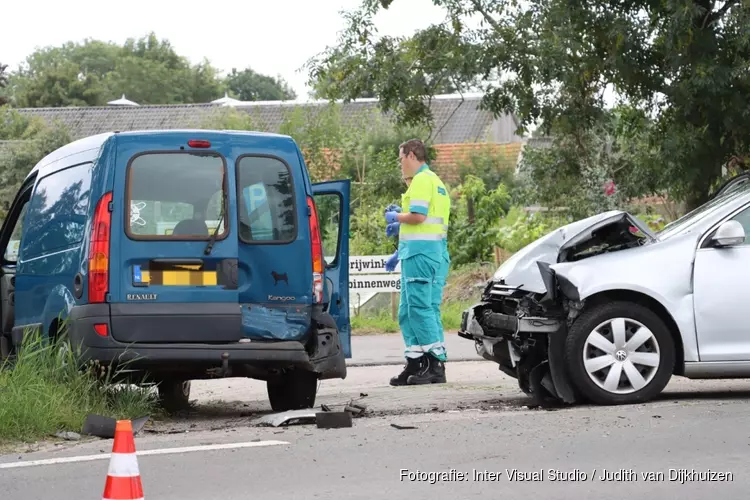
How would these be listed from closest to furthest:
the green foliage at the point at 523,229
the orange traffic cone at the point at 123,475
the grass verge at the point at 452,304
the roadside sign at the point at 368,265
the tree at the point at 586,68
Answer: the orange traffic cone at the point at 123,475, the tree at the point at 586,68, the roadside sign at the point at 368,265, the grass verge at the point at 452,304, the green foliage at the point at 523,229

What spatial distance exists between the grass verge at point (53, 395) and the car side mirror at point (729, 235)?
406 centimetres

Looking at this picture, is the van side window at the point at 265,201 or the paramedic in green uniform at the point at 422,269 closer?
the van side window at the point at 265,201

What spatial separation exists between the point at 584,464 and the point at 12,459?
3124 millimetres

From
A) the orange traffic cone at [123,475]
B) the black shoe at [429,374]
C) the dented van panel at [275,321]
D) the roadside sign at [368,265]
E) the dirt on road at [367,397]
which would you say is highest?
the roadside sign at [368,265]

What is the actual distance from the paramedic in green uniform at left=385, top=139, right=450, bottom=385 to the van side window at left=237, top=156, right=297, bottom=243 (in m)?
Result: 1.92

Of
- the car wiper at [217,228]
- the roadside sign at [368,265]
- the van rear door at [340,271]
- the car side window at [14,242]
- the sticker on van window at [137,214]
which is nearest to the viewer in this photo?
the sticker on van window at [137,214]

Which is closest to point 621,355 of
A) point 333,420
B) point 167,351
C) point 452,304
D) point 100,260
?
point 333,420

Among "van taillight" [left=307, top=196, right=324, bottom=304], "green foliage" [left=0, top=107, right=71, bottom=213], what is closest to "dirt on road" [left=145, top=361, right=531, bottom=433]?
"van taillight" [left=307, top=196, right=324, bottom=304]

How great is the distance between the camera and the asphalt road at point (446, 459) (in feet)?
19.8

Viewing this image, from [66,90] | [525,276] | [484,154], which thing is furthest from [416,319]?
[66,90]

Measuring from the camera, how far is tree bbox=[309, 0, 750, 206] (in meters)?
14.2

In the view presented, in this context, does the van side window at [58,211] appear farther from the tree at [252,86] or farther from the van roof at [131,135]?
the tree at [252,86]

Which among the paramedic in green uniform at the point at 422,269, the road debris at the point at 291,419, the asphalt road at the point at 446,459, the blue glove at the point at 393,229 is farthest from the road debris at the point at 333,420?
the blue glove at the point at 393,229

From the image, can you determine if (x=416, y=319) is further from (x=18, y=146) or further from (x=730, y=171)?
(x=18, y=146)
